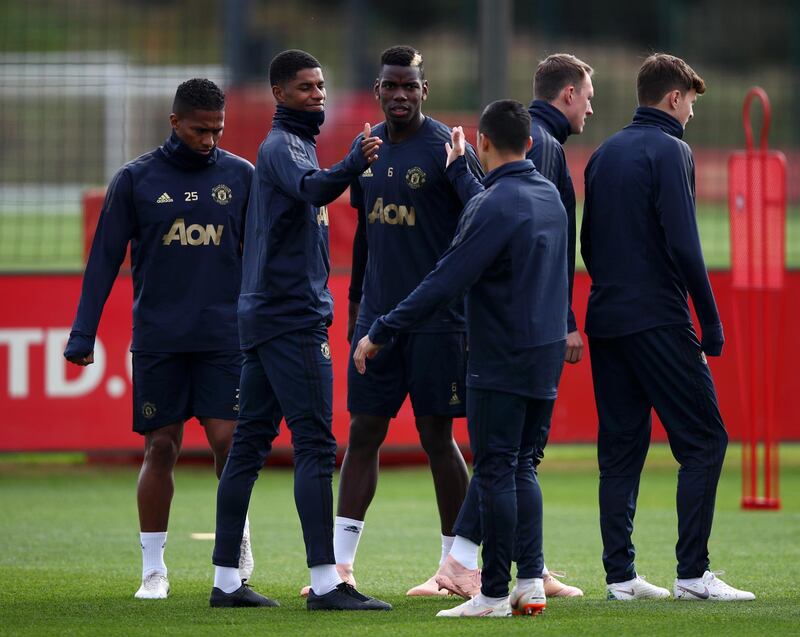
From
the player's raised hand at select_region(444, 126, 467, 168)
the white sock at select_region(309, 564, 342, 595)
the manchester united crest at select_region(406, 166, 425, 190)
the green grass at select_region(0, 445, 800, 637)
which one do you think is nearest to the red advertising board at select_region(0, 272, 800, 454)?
the green grass at select_region(0, 445, 800, 637)

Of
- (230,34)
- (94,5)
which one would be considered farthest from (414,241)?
(94,5)

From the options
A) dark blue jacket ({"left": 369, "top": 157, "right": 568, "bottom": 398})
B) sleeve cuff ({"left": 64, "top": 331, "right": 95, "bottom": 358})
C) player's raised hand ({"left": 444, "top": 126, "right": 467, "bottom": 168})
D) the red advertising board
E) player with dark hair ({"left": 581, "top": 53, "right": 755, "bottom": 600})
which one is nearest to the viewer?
dark blue jacket ({"left": 369, "top": 157, "right": 568, "bottom": 398})

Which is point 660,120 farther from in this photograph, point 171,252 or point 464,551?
point 171,252

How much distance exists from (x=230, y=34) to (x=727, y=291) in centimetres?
1470

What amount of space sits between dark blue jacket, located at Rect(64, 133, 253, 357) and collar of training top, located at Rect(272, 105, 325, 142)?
69 centimetres

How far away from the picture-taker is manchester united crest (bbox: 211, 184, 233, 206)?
6887 mm

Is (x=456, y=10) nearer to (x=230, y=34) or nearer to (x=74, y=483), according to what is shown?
(x=230, y=34)

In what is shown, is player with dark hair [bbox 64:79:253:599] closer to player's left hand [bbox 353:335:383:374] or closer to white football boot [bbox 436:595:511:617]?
player's left hand [bbox 353:335:383:374]

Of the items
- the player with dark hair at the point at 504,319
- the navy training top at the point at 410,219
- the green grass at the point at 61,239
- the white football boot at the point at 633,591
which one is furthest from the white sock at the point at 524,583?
the green grass at the point at 61,239

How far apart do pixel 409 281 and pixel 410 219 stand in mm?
265

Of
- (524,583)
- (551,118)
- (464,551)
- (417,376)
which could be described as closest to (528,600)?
(524,583)

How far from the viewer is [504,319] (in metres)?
5.92

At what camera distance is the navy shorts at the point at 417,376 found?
6617 mm

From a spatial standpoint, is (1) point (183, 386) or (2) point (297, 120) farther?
(1) point (183, 386)
